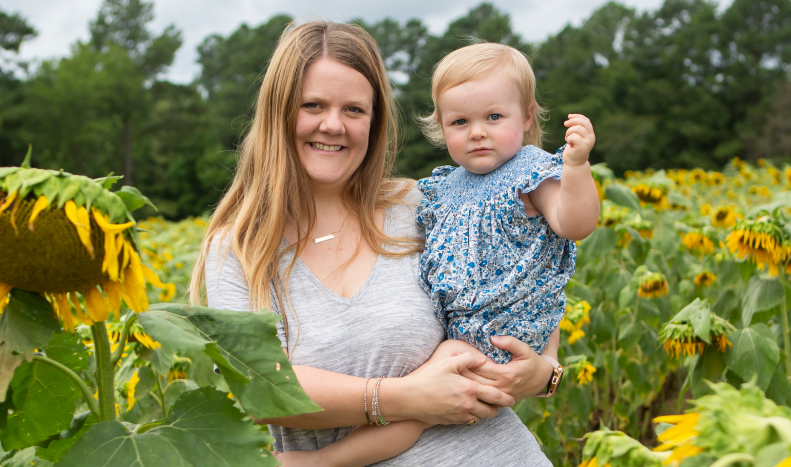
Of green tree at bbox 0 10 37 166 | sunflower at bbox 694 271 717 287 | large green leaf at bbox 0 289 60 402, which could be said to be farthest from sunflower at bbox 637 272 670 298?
green tree at bbox 0 10 37 166

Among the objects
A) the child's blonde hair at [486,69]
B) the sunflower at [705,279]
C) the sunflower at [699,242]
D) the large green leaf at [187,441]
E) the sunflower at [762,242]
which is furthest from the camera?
the sunflower at [699,242]

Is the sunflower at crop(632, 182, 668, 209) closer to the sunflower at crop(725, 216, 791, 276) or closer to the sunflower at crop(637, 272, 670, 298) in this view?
the sunflower at crop(637, 272, 670, 298)

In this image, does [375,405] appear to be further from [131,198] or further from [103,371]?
[131,198]

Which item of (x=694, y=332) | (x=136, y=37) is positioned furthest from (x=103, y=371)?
(x=136, y=37)

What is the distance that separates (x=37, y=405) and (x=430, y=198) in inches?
46.1

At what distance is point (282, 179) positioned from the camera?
173cm

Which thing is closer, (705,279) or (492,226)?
(492,226)

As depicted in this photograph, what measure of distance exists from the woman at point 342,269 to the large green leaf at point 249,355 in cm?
56

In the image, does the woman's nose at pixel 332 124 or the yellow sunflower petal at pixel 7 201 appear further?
the woman's nose at pixel 332 124

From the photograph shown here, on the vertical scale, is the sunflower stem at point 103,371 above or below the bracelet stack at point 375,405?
above

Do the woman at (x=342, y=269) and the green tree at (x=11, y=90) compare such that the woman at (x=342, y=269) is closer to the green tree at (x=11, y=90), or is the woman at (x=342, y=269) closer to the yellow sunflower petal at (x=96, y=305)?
the yellow sunflower petal at (x=96, y=305)

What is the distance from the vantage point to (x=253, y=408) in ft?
2.88

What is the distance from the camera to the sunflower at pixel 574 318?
2518 millimetres

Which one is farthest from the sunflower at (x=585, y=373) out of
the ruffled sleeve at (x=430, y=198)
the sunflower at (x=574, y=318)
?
the ruffled sleeve at (x=430, y=198)
